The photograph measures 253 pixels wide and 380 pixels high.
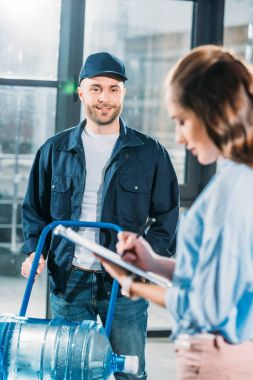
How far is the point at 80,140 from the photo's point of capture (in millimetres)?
3355

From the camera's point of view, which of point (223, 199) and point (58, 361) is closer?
point (223, 199)

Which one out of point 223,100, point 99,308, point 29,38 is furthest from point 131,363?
point 29,38

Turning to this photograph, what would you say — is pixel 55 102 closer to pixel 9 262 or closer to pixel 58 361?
pixel 9 262

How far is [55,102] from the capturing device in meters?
4.99

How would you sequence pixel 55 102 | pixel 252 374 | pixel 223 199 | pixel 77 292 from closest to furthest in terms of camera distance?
pixel 223 199 < pixel 252 374 < pixel 77 292 < pixel 55 102

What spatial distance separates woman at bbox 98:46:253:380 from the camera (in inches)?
63.7

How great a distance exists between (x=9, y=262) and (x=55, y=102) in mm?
1097

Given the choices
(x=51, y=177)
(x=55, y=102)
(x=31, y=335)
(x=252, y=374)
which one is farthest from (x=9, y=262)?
(x=252, y=374)

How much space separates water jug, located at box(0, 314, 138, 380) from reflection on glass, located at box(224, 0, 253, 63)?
2.85 metres

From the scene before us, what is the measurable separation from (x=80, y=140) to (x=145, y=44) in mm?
1965

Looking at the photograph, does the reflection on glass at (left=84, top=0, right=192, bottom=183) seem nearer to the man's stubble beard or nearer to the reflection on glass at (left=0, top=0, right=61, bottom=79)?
the reflection on glass at (left=0, top=0, right=61, bottom=79)

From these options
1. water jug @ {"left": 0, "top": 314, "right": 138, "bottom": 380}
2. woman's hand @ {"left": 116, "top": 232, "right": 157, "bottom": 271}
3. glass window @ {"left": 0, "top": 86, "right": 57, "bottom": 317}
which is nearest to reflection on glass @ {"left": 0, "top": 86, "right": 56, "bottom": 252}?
glass window @ {"left": 0, "top": 86, "right": 57, "bottom": 317}

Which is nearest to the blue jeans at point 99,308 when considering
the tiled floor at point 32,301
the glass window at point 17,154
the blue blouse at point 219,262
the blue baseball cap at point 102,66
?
the blue baseball cap at point 102,66

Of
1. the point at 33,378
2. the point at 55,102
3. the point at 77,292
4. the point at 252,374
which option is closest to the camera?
the point at 252,374
